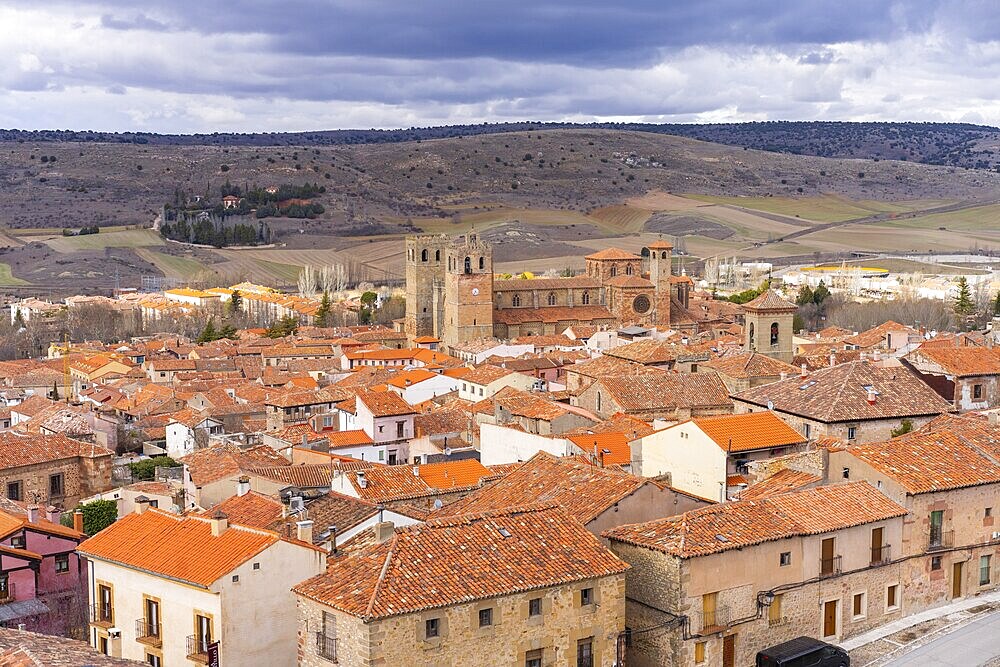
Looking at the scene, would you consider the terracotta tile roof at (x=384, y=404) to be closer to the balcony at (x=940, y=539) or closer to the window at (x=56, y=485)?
the window at (x=56, y=485)

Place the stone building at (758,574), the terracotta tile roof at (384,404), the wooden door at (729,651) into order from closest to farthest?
Result: the stone building at (758,574), the wooden door at (729,651), the terracotta tile roof at (384,404)

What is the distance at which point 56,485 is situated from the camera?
29922mm

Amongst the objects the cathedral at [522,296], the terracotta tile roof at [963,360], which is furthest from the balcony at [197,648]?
the cathedral at [522,296]

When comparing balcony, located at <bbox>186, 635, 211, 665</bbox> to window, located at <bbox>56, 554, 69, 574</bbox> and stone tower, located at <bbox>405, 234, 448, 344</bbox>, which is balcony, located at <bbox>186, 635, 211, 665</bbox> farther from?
stone tower, located at <bbox>405, 234, 448, 344</bbox>

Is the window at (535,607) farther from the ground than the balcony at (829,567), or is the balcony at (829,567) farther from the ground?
the window at (535,607)

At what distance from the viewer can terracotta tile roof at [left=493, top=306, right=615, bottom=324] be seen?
2842 inches

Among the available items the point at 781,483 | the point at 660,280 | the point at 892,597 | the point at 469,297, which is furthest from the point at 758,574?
the point at 660,280

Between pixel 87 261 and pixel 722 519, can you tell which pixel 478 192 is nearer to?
pixel 87 261

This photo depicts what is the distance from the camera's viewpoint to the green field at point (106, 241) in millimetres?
146038

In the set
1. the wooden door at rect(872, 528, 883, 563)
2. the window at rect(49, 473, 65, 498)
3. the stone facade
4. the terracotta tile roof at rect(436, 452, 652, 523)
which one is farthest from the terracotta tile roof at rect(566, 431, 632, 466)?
the window at rect(49, 473, 65, 498)

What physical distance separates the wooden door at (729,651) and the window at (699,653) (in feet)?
1.17

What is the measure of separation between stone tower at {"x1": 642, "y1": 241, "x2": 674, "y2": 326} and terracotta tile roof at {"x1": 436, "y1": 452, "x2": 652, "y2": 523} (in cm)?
5094

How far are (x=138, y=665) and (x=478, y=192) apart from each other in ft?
600

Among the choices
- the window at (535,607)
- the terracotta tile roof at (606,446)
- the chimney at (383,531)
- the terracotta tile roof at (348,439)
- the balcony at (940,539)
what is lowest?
the terracotta tile roof at (348,439)
